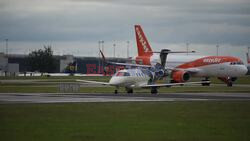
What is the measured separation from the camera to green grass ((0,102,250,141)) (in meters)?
23.4

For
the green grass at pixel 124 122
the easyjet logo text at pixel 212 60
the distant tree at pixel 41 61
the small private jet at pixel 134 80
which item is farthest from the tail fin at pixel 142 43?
the distant tree at pixel 41 61

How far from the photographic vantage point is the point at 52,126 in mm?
26062

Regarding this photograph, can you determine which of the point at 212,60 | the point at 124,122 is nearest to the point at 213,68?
the point at 212,60

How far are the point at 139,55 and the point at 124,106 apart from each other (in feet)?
200

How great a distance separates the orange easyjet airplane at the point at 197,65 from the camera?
8575cm

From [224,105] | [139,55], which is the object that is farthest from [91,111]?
[139,55]

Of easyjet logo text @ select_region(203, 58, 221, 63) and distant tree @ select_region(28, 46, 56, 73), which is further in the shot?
distant tree @ select_region(28, 46, 56, 73)

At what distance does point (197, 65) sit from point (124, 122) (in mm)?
62419

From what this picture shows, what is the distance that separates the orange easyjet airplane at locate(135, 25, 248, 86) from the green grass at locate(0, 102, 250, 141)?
47.5 meters

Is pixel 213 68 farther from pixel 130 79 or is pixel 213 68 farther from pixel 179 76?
pixel 130 79

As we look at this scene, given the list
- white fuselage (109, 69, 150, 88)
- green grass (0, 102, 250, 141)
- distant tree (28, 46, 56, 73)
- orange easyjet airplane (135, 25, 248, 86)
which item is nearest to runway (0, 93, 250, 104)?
green grass (0, 102, 250, 141)

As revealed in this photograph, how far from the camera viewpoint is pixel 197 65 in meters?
89.5

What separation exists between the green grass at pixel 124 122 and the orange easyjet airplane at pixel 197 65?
4751cm

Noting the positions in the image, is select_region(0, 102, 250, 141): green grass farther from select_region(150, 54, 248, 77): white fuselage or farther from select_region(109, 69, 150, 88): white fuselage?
select_region(150, 54, 248, 77): white fuselage
